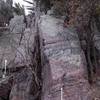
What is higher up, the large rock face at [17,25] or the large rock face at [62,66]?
the large rock face at [17,25]

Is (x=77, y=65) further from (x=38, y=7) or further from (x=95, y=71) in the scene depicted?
(x=38, y=7)

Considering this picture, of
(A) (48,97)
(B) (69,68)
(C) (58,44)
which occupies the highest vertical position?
(C) (58,44)

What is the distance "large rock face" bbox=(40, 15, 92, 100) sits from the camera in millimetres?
8141

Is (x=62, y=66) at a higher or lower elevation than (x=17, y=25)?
lower

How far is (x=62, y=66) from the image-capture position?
8836mm

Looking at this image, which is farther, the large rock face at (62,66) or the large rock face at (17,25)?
the large rock face at (17,25)

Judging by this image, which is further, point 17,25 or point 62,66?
point 17,25

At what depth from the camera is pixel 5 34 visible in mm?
15578

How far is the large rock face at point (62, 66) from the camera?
26.7 ft

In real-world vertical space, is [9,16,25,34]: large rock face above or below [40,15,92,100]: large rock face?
above

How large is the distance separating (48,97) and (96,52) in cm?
360

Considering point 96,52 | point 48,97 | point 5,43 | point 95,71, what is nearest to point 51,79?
point 48,97

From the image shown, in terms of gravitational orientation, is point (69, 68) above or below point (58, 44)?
below

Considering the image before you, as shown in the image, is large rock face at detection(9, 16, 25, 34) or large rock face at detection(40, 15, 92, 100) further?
large rock face at detection(9, 16, 25, 34)
